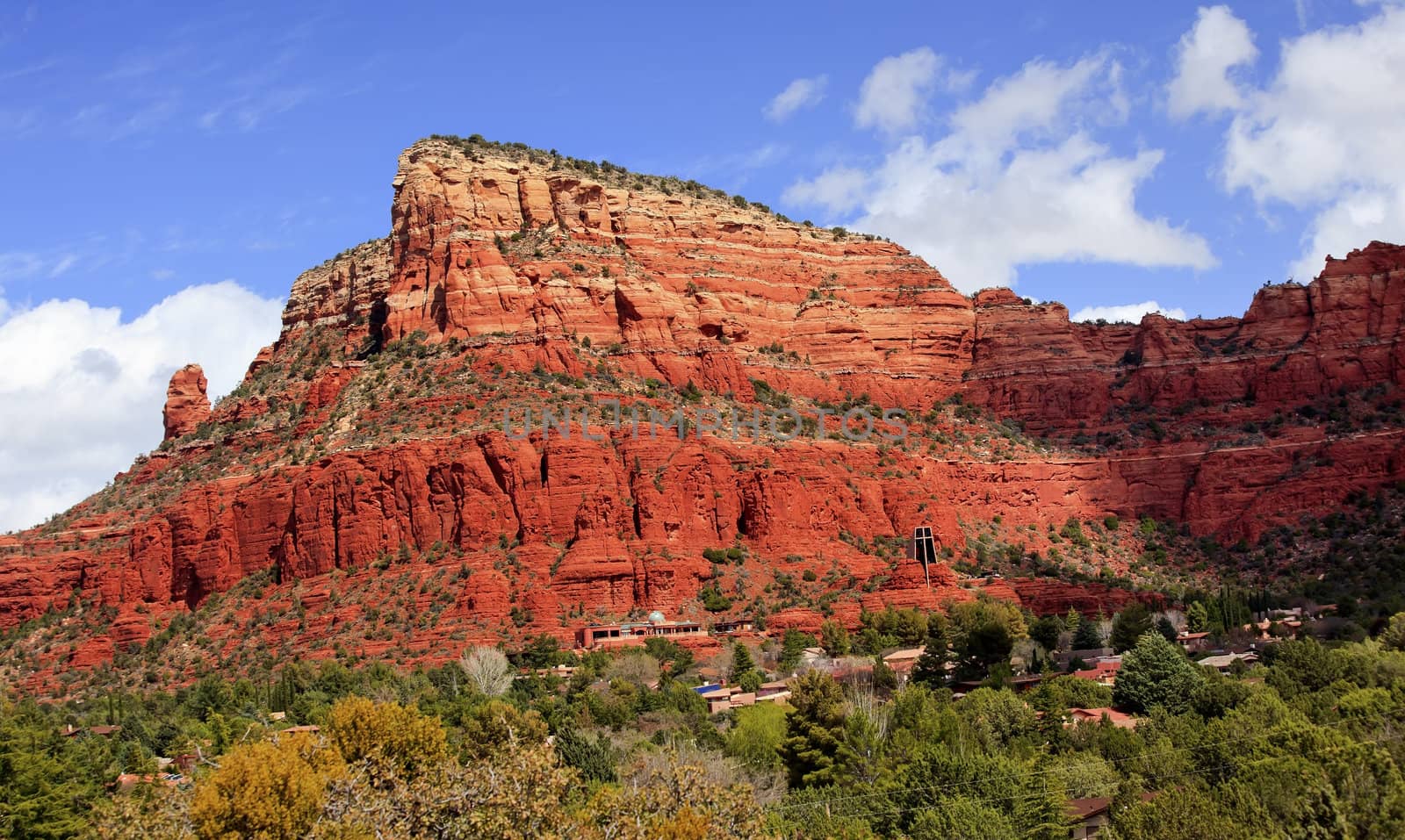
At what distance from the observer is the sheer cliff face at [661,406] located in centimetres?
9381

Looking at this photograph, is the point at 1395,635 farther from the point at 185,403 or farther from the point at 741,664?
the point at 185,403

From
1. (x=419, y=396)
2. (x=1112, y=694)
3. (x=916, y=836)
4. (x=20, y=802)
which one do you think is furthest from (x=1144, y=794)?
(x=419, y=396)

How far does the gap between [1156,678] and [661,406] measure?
4307 cm

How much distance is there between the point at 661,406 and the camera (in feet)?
346

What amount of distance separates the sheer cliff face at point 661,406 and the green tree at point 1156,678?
20669 millimetres

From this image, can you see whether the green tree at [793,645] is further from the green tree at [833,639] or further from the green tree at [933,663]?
the green tree at [933,663]

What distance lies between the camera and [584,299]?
368 ft

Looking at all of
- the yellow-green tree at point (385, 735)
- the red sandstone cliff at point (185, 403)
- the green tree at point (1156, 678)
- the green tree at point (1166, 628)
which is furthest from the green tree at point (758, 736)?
the red sandstone cliff at point (185, 403)

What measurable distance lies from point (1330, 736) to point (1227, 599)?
38.5 meters

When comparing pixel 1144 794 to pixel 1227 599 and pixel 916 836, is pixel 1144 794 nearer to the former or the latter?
pixel 916 836

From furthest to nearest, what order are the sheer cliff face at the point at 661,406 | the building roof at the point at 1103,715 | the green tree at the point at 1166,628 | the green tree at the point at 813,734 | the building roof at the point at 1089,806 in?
the sheer cliff face at the point at 661,406 < the green tree at the point at 1166,628 < the building roof at the point at 1103,715 < the green tree at the point at 813,734 < the building roof at the point at 1089,806

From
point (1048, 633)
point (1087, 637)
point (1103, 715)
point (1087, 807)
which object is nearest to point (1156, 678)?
point (1103, 715)

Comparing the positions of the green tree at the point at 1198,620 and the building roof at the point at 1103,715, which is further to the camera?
the green tree at the point at 1198,620

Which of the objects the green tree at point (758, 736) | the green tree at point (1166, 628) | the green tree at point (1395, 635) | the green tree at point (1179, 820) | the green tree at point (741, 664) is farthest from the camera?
the green tree at point (1166, 628)
